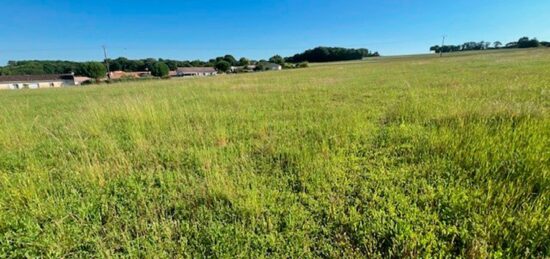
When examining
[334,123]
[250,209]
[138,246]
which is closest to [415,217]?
[250,209]

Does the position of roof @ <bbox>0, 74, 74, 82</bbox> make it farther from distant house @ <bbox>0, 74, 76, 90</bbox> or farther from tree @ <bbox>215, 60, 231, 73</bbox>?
tree @ <bbox>215, 60, 231, 73</bbox>

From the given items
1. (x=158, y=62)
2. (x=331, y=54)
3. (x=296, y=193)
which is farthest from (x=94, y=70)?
(x=331, y=54)

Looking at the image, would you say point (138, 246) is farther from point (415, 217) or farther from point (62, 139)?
Result: point (62, 139)

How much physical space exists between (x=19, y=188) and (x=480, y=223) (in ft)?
15.6

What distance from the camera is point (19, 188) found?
3021mm

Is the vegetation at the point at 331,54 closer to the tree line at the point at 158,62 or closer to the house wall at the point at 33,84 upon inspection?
the tree line at the point at 158,62

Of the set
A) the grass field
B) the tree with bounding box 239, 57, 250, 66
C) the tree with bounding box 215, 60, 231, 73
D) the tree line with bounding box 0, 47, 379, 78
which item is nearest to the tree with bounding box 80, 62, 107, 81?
the tree line with bounding box 0, 47, 379, 78

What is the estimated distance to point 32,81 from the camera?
67312 mm

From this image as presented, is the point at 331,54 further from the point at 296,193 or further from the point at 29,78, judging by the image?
the point at 296,193

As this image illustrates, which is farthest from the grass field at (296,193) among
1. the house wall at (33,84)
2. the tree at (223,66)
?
the tree at (223,66)

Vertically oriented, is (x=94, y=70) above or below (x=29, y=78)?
above

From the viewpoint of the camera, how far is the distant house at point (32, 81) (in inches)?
2418

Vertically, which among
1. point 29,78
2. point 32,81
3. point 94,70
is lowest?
point 32,81

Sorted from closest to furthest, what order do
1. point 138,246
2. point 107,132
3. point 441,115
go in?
point 138,246 < point 441,115 < point 107,132
